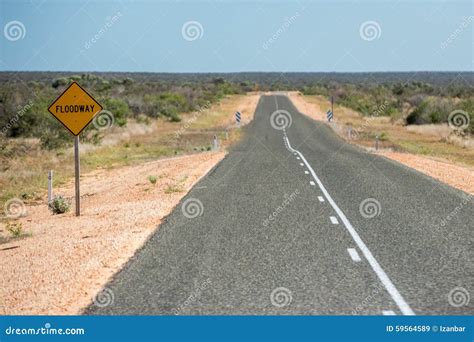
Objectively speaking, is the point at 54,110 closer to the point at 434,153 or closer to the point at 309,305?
the point at 309,305

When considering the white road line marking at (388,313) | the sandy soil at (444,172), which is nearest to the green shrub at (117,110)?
the sandy soil at (444,172)

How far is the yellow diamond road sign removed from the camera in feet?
47.8

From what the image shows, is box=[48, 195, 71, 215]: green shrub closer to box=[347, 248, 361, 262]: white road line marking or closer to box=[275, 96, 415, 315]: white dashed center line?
box=[275, 96, 415, 315]: white dashed center line

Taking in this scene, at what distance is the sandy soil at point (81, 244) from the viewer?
841cm

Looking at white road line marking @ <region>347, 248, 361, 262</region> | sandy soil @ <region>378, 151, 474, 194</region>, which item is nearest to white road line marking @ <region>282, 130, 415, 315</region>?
white road line marking @ <region>347, 248, 361, 262</region>

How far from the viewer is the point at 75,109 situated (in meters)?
14.6

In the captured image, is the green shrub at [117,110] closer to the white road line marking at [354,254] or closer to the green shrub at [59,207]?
the green shrub at [59,207]

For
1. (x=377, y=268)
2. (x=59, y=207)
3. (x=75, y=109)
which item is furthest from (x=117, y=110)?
(x=377, y=268)

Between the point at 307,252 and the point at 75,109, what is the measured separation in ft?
A: 22.5

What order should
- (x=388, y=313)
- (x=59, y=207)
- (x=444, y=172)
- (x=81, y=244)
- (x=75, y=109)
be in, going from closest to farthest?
(x=388, y=313)
(x=81, y=244)
(x=75, y=109)
(x=59, y=207)
(x=444, y=172)

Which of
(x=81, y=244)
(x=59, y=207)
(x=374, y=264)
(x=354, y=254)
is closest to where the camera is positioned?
(x=374, y=264)

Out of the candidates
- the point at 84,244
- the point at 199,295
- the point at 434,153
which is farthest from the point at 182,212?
the point at 434,153

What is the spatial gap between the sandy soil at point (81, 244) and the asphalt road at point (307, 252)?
424mm

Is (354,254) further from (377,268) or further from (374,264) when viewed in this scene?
(377,268)
